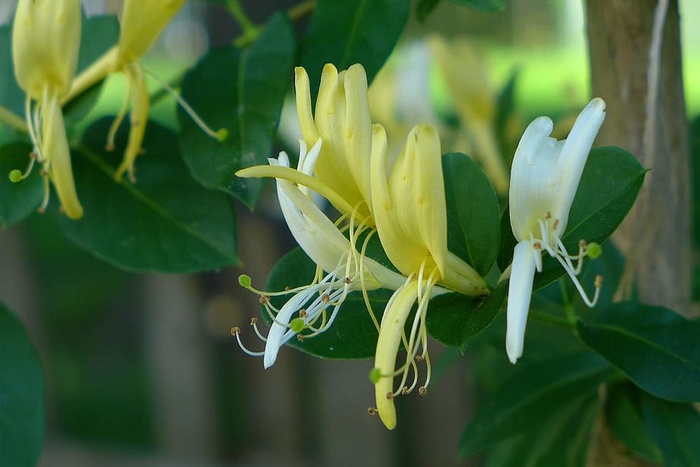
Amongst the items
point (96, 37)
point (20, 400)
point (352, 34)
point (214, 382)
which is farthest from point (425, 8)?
point (214, 382)

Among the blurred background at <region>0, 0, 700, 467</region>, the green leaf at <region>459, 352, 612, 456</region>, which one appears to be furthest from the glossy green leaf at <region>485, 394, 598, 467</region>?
the blurred background at <region>0, 0, 700, 467</region>

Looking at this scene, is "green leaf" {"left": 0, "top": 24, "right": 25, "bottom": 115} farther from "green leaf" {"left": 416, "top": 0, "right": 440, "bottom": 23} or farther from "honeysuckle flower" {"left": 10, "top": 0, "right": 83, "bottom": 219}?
"green leaf" {"left": 416, "top": 0, "right": 440, "bottom": 23}

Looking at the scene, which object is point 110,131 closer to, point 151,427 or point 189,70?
point 189,70

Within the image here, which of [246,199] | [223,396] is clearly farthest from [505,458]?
[223,396]

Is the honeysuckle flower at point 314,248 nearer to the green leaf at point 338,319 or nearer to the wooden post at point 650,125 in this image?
the green leaf at point 338,319

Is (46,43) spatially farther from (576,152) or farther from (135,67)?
(576,152)
